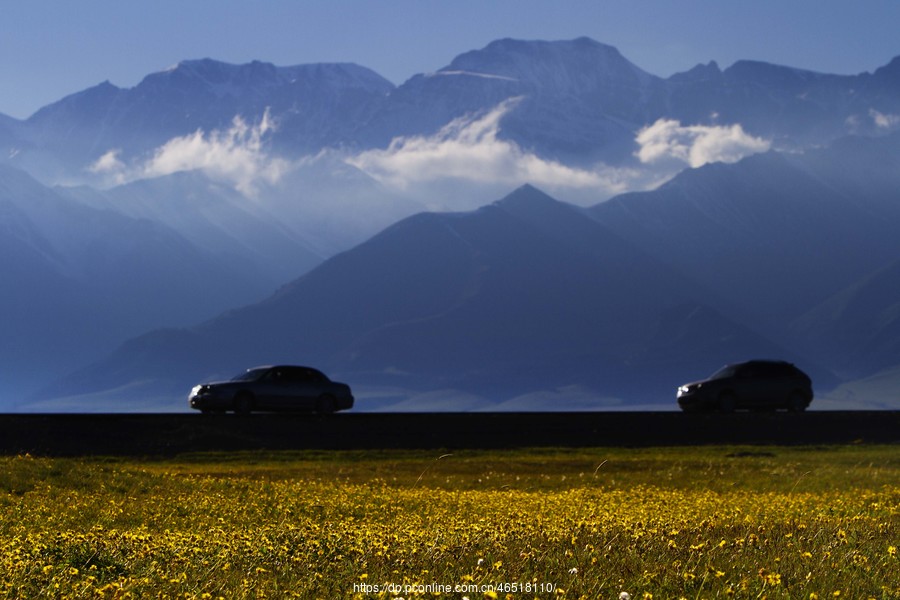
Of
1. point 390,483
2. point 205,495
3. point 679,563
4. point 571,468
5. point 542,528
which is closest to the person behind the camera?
point 679,563

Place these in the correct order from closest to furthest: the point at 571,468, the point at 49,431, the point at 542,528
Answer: the point at 542,528 < the point at 571,468 < the point at 49,431

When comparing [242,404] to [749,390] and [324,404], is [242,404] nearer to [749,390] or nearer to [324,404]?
[324,404]

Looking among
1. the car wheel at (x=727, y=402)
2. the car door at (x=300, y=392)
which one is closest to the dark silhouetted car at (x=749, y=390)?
the car wheel at (x=727, y=402)

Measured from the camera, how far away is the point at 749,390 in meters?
48.2

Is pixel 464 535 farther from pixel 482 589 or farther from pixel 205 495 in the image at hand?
pixel 205 495

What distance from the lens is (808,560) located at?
12992 mm

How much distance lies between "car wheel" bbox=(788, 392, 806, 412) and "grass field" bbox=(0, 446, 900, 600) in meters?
21.7

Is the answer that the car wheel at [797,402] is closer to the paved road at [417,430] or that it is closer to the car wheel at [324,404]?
the paved road at [417,430]

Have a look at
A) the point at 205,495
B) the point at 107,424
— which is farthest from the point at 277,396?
the point at 205,495

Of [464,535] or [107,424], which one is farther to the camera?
[107,424]

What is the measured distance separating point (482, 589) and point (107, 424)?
29040 mm

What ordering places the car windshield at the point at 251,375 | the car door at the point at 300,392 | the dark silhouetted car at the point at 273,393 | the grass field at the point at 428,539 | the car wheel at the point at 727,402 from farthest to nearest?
the car wheel at the point at 727,402 < the car windshield at the point at 251,375 < the car door at the point at 300,392 < the dark silhouetted car at the point at 273,393 < the grass field at the point at 428,539

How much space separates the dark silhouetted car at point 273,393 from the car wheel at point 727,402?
14.6m

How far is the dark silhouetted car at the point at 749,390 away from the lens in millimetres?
48062
